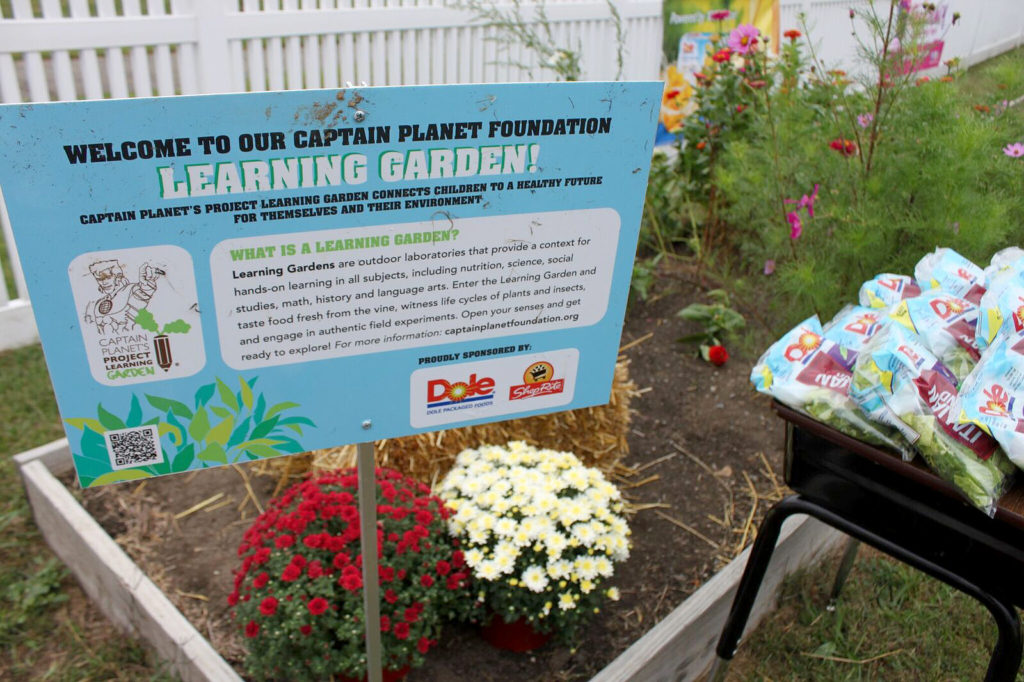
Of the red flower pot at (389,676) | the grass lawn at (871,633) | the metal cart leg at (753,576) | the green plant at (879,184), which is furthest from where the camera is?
the green plant at (879,184)

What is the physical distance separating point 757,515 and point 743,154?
55.3 inches

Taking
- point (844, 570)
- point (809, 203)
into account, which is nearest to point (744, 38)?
point (809, 203)

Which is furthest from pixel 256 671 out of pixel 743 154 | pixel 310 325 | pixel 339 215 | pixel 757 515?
pixel 743 154

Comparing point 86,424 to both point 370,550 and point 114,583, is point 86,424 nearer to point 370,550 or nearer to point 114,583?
point 370,550

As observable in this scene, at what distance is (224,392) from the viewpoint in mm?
1362

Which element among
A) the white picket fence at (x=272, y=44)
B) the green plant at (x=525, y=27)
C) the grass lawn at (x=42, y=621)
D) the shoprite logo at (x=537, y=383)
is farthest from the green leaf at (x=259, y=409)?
the green plant at (x=525, y=27)

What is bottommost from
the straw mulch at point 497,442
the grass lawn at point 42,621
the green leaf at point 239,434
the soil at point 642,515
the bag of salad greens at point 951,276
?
the grass lawn at point 42,621

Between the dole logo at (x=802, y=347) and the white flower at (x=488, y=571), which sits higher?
the dole logo at (x=802, y=347)

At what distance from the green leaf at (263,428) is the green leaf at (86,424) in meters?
0.23

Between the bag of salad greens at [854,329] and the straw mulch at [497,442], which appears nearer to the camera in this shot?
the bag of salad greens at [854,329]

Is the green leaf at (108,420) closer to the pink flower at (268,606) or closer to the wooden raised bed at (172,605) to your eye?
the pink flower at (268,606)

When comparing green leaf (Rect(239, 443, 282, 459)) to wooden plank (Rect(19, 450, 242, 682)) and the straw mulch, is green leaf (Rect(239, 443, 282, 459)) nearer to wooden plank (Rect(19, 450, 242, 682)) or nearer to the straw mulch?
wooden plank (Rect(19, 450, 242, 682))

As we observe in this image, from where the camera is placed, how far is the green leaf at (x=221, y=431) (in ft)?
4.53

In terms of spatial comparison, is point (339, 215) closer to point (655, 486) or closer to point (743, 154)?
point (655, 486)
